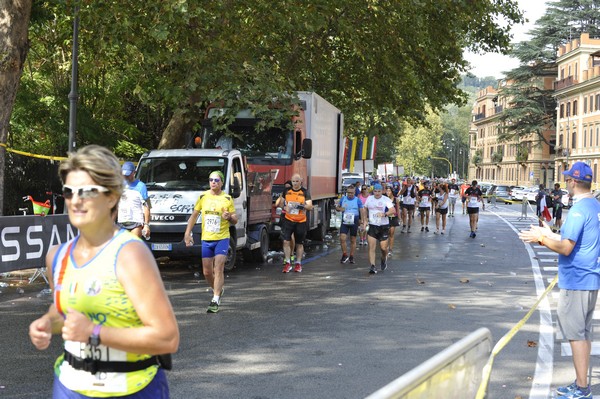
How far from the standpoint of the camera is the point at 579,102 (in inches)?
3359

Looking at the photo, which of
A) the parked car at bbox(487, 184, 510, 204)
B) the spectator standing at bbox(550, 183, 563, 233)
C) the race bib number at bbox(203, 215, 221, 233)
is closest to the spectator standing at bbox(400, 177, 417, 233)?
the spectator standing at bbox(550, 183, 563, 233)

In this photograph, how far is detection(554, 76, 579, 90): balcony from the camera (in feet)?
282

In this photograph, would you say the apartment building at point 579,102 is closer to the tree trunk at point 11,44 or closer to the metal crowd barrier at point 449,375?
the tree trunk at point 11,44

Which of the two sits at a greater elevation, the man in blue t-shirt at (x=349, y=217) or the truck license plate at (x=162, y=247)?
the man in blue t-shirt at (x=349, y=217)

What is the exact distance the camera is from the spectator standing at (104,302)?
9.29 ft

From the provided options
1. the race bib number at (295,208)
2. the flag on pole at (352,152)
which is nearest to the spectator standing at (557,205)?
the flag on pole at (352,152)

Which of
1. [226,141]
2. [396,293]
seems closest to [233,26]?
[226,141]

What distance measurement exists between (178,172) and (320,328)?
704cm

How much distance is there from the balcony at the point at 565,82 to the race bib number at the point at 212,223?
80764 millimetres

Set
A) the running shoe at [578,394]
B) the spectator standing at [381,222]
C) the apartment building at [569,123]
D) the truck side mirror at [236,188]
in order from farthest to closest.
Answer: the apartment building at [569,123] → the spectator standing at [381,222] → the truck side mirror at [236,188] → the running shoe at [578,394]

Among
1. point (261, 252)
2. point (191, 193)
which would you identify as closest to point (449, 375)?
point (191, 193)

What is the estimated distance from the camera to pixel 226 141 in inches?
740

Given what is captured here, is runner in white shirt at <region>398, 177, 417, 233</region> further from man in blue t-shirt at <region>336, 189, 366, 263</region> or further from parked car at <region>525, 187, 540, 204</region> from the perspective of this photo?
parked car at <region>525, 187, 540, 204</region>

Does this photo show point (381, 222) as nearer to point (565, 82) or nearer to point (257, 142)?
point (257, 142)
